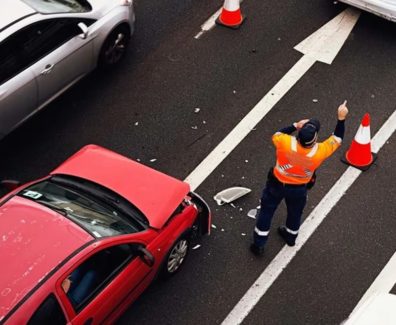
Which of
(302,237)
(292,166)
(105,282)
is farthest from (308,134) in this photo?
(105,282)

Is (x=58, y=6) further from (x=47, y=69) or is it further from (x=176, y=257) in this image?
(x=176, y=257)

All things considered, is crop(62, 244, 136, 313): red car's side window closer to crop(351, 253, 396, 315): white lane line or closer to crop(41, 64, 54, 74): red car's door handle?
crop(351, 253, 396, 315): white lane line

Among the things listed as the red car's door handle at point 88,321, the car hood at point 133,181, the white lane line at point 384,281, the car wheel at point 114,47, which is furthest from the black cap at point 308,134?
the car wheel at point 114,47

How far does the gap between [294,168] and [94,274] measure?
2.23 metres

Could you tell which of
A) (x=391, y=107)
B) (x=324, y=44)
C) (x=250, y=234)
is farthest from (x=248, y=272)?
(x=324, y=44)

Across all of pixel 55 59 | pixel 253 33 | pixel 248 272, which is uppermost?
pixel 55 59

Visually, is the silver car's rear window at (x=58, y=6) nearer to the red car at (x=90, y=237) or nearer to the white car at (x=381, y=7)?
the red car at (x=90, y=237)

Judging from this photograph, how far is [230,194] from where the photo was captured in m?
8.41

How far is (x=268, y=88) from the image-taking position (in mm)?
9680

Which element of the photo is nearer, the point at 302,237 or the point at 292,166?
the point at 292,166

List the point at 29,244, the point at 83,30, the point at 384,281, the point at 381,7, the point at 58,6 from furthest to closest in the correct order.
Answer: the point at 381,7, the point at 58,6, the point at 83,30, the point at 384,281, the point at 29,244

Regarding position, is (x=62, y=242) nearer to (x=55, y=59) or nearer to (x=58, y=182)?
(x=58, y=182)

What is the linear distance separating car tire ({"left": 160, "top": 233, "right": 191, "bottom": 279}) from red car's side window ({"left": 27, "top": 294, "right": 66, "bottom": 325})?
57.9 inches

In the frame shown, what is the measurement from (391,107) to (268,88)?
1695 millimetres
